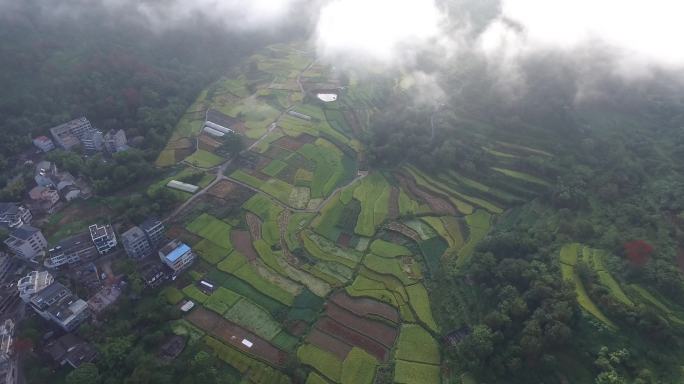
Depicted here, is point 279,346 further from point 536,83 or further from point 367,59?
point 367,59

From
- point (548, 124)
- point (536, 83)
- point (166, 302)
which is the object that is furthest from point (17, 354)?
point (536, 83)

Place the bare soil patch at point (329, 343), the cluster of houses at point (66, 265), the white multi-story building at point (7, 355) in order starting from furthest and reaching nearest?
the bare soil patch at point (329, 343) < the cluster of houses at point (66, 265) < the white multi-story building at point (7, 355)

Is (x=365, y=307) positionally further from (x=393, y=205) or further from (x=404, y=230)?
(x=393, y=205)

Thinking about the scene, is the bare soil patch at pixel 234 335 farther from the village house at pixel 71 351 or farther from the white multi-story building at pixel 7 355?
the white multi-story building at pixel 7 355

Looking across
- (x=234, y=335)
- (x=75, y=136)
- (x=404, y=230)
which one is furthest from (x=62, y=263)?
(x=404, y=230)

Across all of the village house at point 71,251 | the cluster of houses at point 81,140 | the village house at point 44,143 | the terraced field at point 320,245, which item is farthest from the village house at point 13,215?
the terraced field at point 320,245

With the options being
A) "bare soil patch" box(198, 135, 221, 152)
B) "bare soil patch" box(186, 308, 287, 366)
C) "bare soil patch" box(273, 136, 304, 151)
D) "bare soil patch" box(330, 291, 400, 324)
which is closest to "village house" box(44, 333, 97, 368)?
"bare soil patch" box(186, 308, 287, 366)
